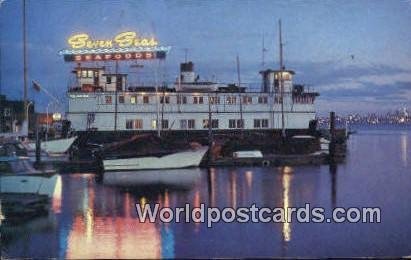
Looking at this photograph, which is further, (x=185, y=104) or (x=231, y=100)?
(x=231, y=100)

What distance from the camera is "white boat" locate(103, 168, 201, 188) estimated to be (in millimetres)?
21625

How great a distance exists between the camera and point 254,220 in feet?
50.6

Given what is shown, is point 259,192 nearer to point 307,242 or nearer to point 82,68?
point 307,242

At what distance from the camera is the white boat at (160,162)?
23.7 m

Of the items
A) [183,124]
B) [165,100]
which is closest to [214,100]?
[183,124]

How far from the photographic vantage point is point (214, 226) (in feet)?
47.6

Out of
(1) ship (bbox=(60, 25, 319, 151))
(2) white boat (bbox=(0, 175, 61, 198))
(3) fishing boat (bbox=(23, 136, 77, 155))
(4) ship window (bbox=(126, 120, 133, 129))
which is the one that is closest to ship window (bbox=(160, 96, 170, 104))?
(1) ship (bbox=(60, 25, 319, 151))

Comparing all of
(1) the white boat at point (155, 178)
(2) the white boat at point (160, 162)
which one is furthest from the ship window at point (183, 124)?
(1) the white boat at point (155, 178)

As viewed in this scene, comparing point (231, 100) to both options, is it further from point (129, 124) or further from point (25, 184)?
point (25, 184)

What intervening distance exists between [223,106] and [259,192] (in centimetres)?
1170

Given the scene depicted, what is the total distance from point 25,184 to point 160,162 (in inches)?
406

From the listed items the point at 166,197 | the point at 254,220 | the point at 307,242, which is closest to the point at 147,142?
the point at 166,197

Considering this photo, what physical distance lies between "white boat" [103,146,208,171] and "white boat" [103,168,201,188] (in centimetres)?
22

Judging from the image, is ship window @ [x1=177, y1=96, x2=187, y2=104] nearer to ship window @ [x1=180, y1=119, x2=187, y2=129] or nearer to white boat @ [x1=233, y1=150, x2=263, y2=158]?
ship window @ [x1=180, y1=119, x2=187, y2=129]
